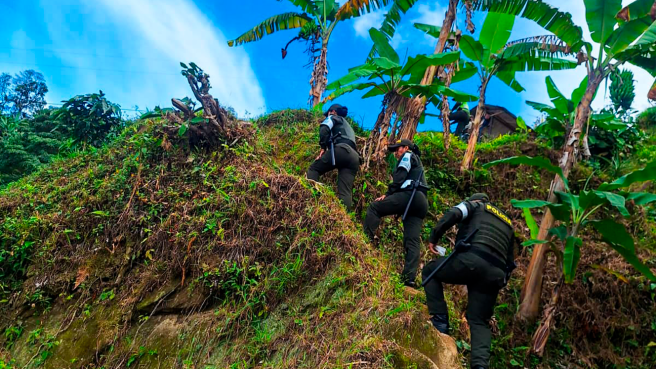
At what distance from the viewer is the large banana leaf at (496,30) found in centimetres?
745

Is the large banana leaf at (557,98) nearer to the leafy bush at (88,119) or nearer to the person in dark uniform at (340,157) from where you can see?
the person in dark uniform at (340,157)

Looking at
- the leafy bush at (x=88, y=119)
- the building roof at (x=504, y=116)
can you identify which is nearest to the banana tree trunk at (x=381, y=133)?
the leafy bush at (x=88, y=119)

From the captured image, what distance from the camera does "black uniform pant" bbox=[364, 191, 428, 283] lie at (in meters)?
5.20

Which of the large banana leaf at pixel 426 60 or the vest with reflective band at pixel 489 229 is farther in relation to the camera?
the large banana leaf at pixel 426 60

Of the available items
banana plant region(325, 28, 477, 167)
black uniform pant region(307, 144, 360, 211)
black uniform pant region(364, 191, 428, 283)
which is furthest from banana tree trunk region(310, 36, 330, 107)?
black uniform pant region(364, 191, 428, 283)

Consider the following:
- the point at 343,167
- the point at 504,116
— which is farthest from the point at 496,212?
the point at 504,116

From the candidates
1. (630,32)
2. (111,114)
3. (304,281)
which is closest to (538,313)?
(304,281)

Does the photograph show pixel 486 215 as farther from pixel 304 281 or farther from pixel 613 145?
pixel 613 145

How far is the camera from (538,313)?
5590mm

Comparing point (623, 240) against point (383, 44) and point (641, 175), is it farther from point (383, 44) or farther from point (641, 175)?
point (383, 44)

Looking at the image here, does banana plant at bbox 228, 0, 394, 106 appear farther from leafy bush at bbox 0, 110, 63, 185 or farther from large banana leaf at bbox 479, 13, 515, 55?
leafy bush at bbox 0, 110, 63, 185

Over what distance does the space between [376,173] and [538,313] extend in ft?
11.4

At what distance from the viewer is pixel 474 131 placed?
Result: 7.91m

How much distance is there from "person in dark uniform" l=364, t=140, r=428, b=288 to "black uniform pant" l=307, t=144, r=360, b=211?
2.19 feet
